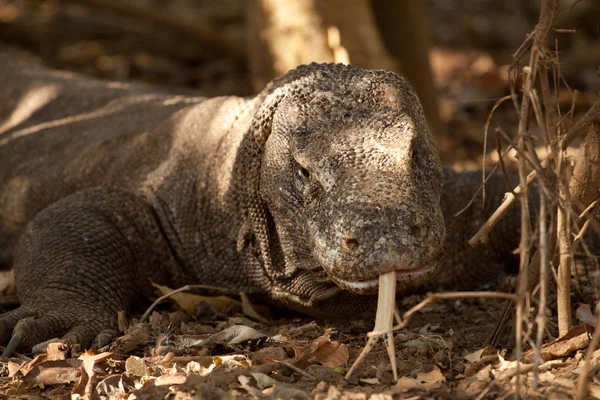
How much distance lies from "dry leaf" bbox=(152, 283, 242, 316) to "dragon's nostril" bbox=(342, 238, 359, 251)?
4.59 feet

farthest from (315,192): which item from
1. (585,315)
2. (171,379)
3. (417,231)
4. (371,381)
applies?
(585,315)

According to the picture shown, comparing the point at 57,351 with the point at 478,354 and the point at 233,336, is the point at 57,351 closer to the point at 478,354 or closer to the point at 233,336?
the point at 233,336

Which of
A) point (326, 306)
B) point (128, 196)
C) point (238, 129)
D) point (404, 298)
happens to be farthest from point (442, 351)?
point (128, 196)

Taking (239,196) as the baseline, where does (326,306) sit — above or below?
below

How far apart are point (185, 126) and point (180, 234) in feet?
2.14

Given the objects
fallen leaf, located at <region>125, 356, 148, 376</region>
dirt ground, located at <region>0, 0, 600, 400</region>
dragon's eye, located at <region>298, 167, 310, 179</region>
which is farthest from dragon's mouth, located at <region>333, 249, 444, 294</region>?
fallen leaf, located at <region>125, 356, 148, 376</region>

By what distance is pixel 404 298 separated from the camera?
486cm

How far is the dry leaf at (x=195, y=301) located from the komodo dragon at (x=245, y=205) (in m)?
0.09

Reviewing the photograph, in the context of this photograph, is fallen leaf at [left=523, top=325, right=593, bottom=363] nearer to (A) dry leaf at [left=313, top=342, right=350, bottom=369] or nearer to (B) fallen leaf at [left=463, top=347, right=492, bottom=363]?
(B) fallen leaf at [left=463, top=347, right=492, bottom=363]

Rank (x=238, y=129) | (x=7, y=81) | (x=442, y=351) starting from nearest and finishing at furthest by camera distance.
→ (x=442, y=351), (x=238, y=129), (x=7, y=81)

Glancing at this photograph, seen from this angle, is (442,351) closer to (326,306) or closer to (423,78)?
(326,306)

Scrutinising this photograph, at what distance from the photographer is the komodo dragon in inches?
139

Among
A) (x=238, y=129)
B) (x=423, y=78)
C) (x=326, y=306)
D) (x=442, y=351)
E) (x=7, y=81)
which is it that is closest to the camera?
(x=442, y=351)

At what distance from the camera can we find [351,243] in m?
3.42
